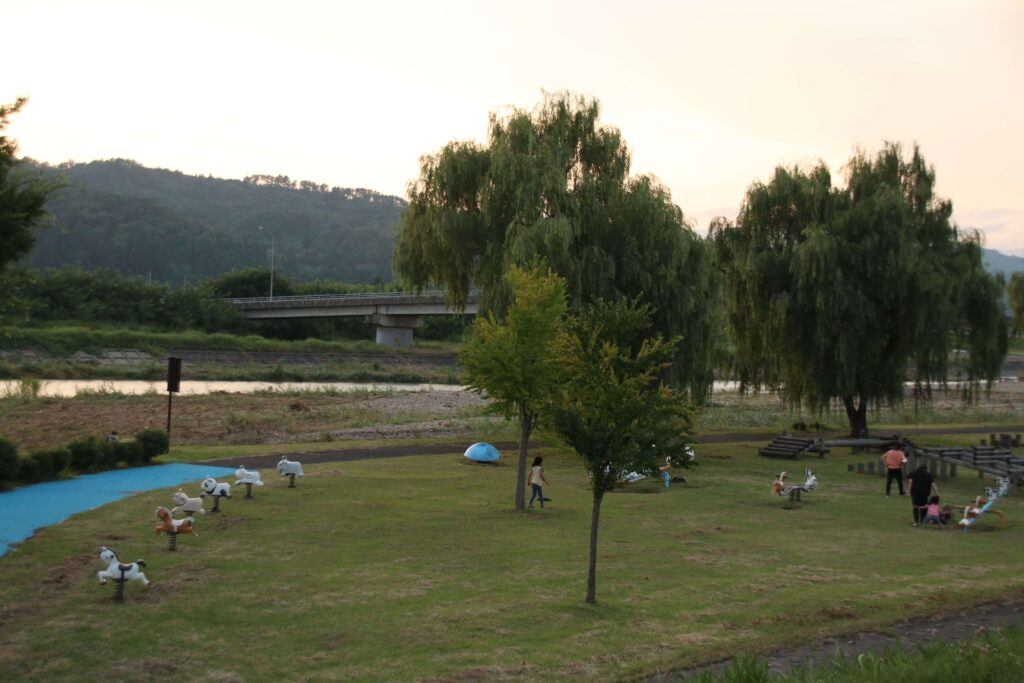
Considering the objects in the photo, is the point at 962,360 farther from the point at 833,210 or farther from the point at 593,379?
the point at 593,379

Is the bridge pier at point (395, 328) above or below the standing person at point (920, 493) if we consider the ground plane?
above

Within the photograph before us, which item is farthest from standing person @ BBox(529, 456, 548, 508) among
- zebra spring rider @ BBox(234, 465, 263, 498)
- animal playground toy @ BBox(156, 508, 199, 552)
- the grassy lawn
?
animal playground toy @ BBox(156, 508, 199, 552)

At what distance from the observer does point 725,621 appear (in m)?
13.0

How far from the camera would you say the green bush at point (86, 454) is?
26.5 metres

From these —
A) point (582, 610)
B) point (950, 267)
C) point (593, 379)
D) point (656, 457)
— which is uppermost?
point (950, 267)

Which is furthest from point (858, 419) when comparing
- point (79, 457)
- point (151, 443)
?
point (79, 457)

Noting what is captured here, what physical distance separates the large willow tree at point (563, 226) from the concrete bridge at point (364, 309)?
204ft

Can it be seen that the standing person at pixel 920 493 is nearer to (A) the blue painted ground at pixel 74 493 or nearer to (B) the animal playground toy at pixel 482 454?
(B) the animal playground toy at pixel 482 454

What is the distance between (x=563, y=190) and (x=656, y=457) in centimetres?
2222

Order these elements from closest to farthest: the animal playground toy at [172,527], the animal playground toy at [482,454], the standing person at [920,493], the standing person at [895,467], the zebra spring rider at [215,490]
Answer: the animal playground toy at [172,527], the zebra spring rider at [215,490], the standing person at [920,493], the standing person at [895,467], the animal playground toy at [482,454]

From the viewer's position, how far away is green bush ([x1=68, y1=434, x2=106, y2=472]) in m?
26.5

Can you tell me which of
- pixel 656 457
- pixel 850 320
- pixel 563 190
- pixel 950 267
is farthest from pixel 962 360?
pixel 656 457

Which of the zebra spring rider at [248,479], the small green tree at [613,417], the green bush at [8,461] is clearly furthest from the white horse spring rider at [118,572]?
the green bush at [8,461]

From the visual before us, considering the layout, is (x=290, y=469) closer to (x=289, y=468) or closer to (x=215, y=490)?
(x=289, y=468)
